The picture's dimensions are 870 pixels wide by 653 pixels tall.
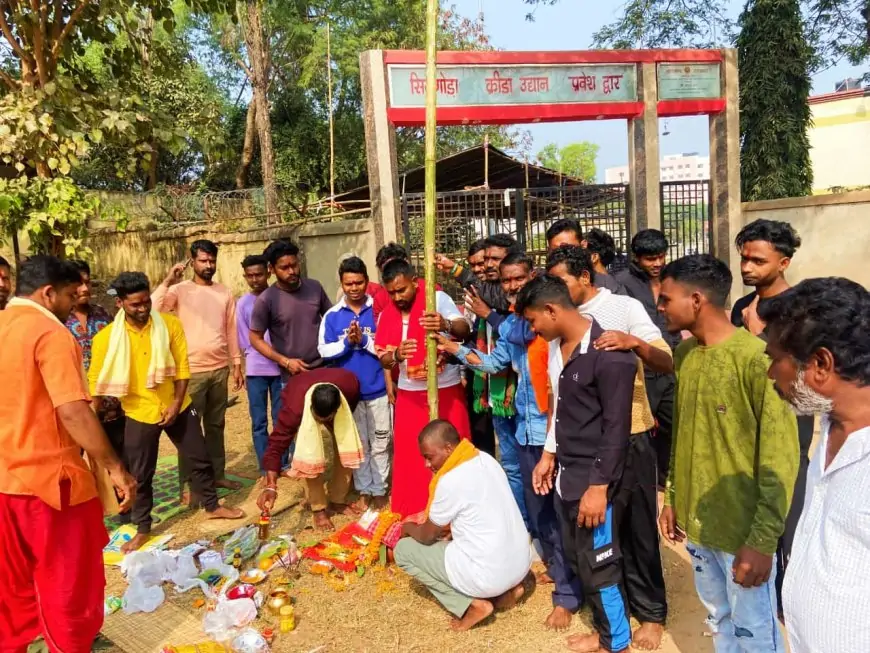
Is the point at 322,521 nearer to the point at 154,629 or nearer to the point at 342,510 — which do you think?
the point at 342,510

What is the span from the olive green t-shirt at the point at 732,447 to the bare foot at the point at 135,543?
3.63 m

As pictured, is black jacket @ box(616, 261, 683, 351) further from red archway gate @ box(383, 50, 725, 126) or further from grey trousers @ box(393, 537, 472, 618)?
red archway gate @ box(383, 50, 725, 126)

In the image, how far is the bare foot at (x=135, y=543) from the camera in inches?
170

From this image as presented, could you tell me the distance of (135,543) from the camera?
14.2 feet

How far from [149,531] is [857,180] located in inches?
1249

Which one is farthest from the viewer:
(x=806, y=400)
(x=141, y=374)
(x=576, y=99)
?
(x=576, y=99)

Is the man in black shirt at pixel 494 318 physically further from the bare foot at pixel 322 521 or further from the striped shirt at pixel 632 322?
the bare foot at pixel 322 521

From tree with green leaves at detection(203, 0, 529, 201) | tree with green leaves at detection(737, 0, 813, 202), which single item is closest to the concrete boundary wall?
tree with green leaves at detection(737, 0, 813, 202)

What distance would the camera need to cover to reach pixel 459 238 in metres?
11.2

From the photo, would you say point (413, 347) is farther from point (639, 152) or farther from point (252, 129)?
point (252, 129)

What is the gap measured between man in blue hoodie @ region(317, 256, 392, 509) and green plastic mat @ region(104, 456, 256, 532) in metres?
1.51

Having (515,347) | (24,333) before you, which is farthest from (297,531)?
(24,333)

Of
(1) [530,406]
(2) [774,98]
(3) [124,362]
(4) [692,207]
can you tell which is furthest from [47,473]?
(2) [774,98]

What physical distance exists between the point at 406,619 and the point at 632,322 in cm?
200
